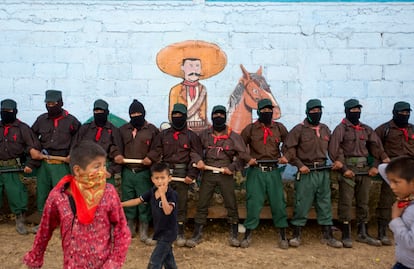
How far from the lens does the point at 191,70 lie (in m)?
6.53

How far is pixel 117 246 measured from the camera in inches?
107

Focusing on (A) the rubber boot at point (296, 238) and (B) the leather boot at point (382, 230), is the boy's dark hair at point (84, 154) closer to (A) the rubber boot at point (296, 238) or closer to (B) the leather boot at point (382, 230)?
(A) the rubber boot at point (296, 238)

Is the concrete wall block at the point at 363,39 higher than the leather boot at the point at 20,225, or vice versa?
the concrete wall block at the point at 363,39

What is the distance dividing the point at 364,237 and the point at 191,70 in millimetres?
3469

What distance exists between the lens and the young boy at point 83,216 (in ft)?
8.66

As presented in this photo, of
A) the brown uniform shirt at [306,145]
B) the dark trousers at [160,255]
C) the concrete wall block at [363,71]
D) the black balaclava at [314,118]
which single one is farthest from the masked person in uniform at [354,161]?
the dark trousers at [160,255]

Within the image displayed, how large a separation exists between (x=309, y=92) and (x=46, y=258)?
14.2ft

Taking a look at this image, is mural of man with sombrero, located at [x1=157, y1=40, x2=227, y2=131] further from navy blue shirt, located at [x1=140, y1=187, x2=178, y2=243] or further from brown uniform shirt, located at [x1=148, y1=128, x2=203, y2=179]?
navy blue shirt, located at [x1=140, y1=187, x2=178, y2=243]

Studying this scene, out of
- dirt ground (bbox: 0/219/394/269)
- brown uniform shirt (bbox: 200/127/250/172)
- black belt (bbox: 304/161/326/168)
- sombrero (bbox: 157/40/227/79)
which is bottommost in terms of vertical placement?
dirt ground (bbox: 0/219/394/269)

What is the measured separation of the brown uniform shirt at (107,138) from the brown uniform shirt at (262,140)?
1740mm

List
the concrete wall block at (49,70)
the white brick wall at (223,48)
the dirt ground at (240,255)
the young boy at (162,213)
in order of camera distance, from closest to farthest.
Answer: the young boy at (162,213), the dirt ground at (240,255), the white brick wall at (223,48), the concrete wall block at (49,70)

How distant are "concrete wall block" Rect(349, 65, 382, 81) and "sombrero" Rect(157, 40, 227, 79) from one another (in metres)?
1.97

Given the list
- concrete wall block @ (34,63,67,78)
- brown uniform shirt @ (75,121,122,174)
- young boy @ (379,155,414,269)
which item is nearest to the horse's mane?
brown uniform shirt @ (75,121,122,174)

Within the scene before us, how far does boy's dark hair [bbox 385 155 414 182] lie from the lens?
9.46 ft
